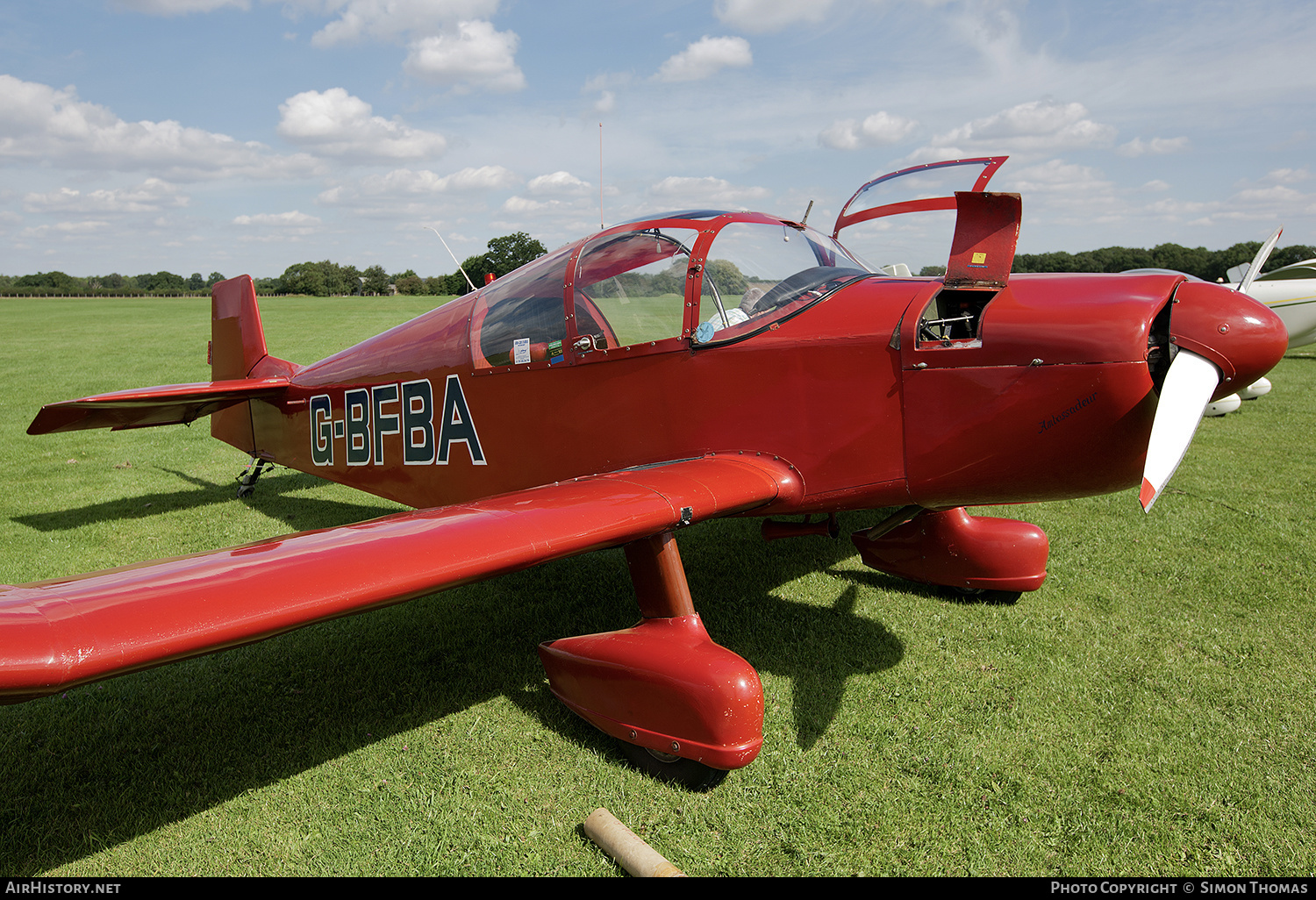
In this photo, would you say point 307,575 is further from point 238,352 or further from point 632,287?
point 238,352

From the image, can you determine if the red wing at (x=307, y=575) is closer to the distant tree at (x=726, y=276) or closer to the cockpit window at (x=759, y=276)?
the cockpit window at (x=759, y=276)

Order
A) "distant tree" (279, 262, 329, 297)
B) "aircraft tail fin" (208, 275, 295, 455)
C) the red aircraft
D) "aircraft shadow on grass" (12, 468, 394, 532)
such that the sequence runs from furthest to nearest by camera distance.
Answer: "distant tree" (279, 262, 329, 297) < "aircraft shadow on grass" (12, 468, 394, 532) < "aircraft tail fin" (208, 275, 295, 455) < the red aircraft

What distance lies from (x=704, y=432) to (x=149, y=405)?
448 centimetres

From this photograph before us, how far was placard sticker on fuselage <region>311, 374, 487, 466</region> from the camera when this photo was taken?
4711 mm

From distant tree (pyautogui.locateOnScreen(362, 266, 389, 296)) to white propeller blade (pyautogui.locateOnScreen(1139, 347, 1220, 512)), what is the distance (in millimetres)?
77082

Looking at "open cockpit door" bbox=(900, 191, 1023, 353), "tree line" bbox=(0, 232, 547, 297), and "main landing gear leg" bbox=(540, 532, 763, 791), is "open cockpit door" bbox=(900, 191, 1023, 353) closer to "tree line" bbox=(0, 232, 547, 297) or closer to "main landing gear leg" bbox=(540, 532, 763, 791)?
"main landing gear leg" bbox=(540, 532, 763, 791)

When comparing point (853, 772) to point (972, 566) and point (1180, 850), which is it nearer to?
point (1180, 850)

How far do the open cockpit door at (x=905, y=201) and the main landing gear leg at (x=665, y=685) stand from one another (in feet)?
8.87

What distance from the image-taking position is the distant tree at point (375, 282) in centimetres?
7481

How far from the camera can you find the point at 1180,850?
8.79 ft

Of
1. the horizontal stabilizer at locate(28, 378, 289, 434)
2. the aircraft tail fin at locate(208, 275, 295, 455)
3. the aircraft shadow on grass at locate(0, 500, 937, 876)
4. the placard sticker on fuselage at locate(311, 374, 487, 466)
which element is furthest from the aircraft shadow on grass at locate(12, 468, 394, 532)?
the aircraft shadow on grass at locate(0, 500, 937, 876)

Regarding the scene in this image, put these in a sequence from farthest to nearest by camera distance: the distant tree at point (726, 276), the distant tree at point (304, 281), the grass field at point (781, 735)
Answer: the distant tree at point (304, 281)
the distant tree at point (726, 276)
the grass field at point (781, 735)

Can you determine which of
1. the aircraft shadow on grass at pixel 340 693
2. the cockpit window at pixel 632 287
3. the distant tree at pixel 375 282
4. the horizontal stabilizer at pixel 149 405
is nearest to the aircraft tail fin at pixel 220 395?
the horizontal stabilizer at pixel 149 405

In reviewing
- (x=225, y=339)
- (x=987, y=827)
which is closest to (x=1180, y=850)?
(x=987, y=827)
